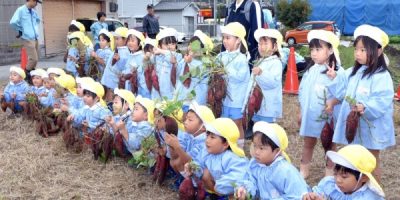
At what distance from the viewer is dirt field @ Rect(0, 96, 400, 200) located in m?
4.07

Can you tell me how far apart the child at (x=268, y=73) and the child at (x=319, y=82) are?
434mm

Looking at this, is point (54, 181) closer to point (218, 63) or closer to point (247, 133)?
point (218, 63)

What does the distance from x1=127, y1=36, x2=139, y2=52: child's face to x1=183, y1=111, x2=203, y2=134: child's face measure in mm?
2728

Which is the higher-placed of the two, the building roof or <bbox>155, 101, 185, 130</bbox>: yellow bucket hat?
the building roof

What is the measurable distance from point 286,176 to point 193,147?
108cm

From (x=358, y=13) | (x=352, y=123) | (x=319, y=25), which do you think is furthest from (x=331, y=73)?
(x=358, y=13)

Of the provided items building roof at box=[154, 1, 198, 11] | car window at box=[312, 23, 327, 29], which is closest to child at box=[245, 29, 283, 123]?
car window at box=[312, 23, 327, 29]

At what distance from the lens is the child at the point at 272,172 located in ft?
9.89

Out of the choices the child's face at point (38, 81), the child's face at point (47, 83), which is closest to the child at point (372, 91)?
the child's face at point (47, 83)

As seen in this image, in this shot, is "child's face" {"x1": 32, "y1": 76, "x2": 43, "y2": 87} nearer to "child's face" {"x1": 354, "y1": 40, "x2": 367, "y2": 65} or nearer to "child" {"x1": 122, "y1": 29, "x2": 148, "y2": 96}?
"child" {"x1": 122, "y1": 29, "x2": 148, "y2": 96}

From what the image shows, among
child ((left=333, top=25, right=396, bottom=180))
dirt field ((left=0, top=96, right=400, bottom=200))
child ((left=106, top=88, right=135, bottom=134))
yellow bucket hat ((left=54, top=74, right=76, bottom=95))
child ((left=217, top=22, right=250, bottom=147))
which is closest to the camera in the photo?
child ((left=333, top=25, right=396, bottom=180))

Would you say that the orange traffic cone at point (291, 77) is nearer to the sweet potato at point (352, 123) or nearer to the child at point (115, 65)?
the child at point (115, 65)

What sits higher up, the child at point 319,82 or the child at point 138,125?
the child at point 319,82

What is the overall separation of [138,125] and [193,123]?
0.91 m
